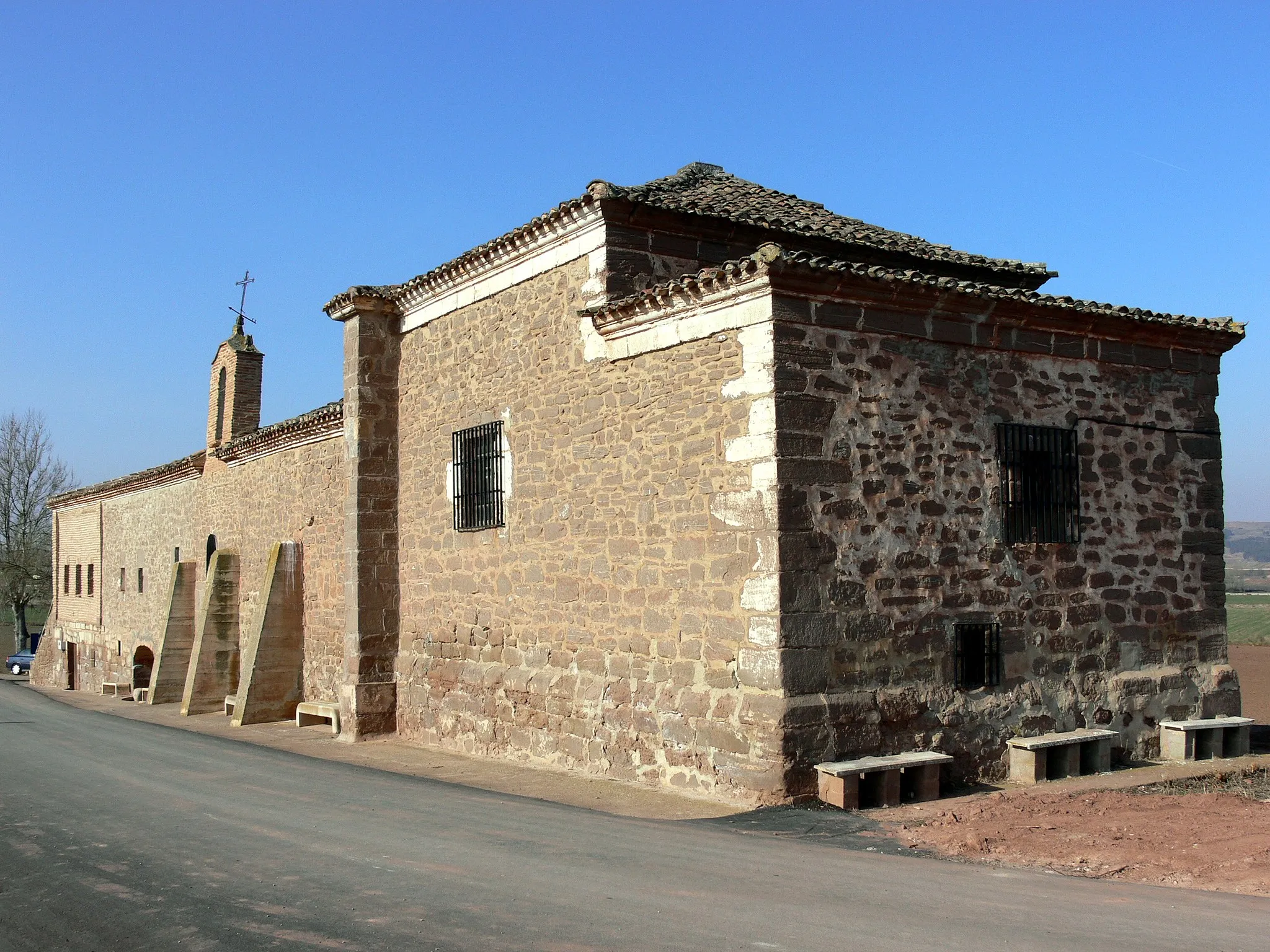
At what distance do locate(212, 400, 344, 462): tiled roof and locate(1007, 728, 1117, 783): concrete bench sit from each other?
9.50m

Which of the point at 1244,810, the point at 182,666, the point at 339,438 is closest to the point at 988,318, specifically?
the point at 1244,810

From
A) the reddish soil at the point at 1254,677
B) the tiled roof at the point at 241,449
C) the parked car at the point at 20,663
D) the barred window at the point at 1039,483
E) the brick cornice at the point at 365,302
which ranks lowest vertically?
the parked car at the point at 20,663

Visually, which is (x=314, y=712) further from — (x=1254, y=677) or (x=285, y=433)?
(x=1254, y=677)

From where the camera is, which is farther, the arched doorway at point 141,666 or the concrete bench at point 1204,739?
the arched doorway at point 141,666

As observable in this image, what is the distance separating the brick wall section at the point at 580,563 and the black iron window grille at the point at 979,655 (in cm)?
200

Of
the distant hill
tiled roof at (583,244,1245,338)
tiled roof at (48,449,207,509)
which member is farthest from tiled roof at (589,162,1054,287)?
the distant hill

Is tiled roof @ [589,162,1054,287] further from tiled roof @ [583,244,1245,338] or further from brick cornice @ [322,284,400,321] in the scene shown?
brick cornice @ [322,284,400,321]

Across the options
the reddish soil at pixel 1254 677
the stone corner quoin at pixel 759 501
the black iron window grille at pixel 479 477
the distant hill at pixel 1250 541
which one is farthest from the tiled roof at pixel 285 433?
the distant hill at pixel 1250 541

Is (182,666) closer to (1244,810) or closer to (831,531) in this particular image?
(831,531)

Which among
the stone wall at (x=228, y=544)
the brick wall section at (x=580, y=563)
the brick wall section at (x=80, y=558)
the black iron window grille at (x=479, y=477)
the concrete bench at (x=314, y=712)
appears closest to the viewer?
the brick wall section at (x=580, y=563)

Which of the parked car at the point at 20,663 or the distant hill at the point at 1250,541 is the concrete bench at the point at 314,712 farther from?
the distant hill at the point at 1250,541

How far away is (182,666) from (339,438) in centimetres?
850

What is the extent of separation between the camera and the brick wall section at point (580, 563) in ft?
28.0

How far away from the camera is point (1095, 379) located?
33.3ft
